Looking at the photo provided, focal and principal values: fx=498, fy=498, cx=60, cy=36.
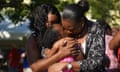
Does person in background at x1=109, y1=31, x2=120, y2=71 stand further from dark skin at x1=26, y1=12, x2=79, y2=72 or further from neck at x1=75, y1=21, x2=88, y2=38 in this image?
neck at x1=75, y1=21, x2=88, y2=38

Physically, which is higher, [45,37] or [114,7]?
[45,37]

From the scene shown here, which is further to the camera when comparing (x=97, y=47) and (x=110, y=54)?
(x=110, y=54)

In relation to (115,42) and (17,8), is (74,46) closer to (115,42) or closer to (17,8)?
(115,42)

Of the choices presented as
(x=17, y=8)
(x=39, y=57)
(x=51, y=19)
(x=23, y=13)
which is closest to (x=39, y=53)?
(x=39, y=57)

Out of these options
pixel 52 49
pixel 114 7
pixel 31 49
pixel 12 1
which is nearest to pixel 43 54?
pixel 31 49

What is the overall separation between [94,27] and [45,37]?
41 centimetres

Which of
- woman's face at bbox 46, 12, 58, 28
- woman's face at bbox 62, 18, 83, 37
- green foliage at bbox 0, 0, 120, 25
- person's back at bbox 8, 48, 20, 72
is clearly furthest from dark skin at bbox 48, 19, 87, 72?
person's back at bbox 8, 48, 20, 72

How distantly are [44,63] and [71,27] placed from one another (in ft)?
1.34

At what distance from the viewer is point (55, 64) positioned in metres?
3.91

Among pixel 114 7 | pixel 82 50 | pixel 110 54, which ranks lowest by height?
pixel 114 7

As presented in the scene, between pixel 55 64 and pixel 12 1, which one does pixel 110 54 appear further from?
pixel 12 1

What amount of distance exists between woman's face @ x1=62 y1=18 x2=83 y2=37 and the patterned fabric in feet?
0.39

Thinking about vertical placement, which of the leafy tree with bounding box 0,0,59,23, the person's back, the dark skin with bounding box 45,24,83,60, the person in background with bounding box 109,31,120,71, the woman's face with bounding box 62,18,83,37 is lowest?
the person's back

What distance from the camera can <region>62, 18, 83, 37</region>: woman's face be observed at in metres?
3.90
